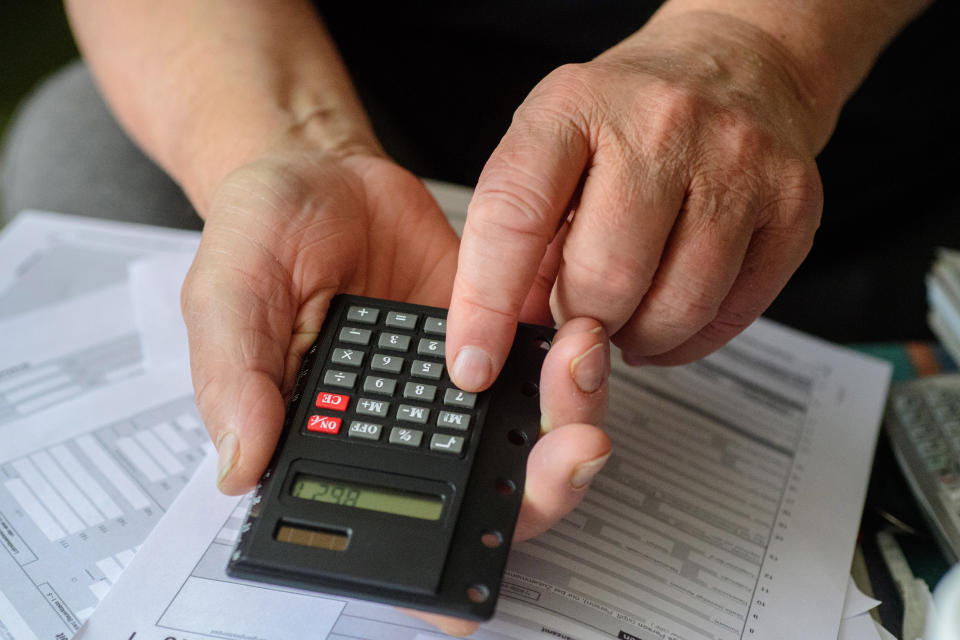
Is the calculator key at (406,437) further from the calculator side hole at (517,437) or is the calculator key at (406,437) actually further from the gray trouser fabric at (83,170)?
the gray trouser fabric at (83,170)

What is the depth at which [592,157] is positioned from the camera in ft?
1.50

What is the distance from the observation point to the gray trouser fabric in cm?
84

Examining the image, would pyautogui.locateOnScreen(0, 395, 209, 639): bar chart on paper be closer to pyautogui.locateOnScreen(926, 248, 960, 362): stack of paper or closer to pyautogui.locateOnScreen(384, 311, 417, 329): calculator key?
pyautogui.locateOnScreen(384, 311, 417, 329): calculator key

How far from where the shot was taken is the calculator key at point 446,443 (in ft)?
1.47

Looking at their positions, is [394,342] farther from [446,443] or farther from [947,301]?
[947,301]

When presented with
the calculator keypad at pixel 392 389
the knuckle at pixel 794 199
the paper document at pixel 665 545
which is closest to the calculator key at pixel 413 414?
the calculator keypad at pixel 392 389

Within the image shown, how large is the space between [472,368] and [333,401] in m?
0.08

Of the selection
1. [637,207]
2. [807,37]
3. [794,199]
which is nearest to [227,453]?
[637,207]

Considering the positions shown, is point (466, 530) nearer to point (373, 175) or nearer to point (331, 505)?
point (331, 505)

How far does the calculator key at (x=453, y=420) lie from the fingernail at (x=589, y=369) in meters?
0.07

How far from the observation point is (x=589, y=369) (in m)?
0.43

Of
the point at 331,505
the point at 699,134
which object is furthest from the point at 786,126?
the point at 331,505

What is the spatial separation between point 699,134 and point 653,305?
0.10 m

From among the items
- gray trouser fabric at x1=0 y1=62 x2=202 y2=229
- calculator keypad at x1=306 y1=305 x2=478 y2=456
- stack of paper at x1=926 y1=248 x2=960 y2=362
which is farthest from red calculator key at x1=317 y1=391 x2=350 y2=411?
stack of paper at x1=926 y1=248 x2=960 y2=362
